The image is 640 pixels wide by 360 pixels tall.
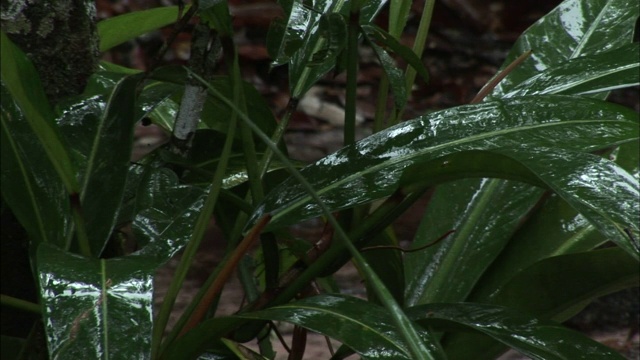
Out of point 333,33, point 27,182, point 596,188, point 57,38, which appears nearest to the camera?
point 596,188

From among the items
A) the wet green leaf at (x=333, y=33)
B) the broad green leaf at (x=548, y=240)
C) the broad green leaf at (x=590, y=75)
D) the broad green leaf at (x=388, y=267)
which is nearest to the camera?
the wet green leaf at (x=333, y=33)

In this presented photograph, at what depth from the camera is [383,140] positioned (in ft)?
2.77

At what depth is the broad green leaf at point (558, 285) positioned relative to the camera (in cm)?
96

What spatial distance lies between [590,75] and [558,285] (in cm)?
24

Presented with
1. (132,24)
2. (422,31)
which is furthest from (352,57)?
(132,24)

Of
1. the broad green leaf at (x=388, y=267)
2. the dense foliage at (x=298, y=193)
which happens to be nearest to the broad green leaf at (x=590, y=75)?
the dense foliage at (x=298, y=193)

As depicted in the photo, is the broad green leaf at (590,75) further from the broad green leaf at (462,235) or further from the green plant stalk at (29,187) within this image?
the green plant stalk at (29,187)

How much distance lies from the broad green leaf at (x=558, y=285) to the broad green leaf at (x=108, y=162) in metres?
0.42

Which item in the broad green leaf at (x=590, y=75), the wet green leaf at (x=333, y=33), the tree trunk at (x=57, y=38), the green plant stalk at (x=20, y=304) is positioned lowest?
the green plant stalk at (x=20, y=304)

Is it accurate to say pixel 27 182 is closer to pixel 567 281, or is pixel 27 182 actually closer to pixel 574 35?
pixel 567 281

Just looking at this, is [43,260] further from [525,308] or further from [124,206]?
[525,308]

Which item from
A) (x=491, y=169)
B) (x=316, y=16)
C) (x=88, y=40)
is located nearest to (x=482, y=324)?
(x=491, y=169)

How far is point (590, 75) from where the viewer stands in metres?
0.91

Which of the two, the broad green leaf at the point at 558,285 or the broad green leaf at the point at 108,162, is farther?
the broad green leaf at the point at 558,285
